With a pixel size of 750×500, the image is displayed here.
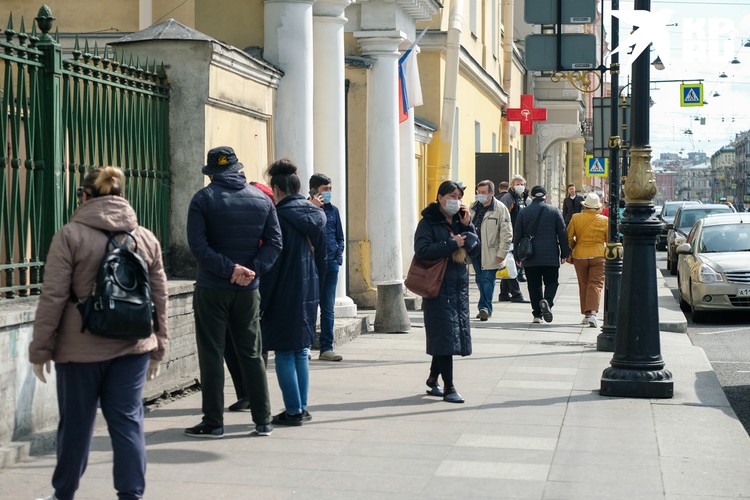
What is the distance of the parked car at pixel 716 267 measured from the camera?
1719cm

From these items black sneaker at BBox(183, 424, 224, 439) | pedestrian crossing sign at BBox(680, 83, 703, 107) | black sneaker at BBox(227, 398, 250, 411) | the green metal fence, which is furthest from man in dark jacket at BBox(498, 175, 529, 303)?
pedestrian crossing sign at BBox(680, 83, 703, 107)

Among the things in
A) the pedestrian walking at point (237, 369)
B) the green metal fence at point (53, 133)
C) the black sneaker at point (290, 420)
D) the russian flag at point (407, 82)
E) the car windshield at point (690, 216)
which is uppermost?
the russian flag at point (407, 82)

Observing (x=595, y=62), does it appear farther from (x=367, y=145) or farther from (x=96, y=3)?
(x=96, y=3)

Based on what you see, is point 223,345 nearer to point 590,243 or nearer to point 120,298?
point 120,298

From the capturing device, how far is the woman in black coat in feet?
30.5

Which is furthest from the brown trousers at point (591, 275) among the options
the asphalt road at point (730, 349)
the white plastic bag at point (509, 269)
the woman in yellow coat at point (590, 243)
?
the white plastic bag at point (509, 269)

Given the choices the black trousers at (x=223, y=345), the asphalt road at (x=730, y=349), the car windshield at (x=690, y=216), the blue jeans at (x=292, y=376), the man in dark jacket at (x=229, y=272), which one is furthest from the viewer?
the car windshield at (x=690, y=216)

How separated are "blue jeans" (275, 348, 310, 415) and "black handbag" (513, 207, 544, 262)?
762cm

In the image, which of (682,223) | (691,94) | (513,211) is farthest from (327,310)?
(691,94)

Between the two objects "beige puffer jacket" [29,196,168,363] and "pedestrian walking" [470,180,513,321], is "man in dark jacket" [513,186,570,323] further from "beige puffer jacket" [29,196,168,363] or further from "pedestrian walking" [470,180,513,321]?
"beige puffer jacket" [29,196,168,363]

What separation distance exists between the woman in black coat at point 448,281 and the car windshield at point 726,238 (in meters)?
10.3

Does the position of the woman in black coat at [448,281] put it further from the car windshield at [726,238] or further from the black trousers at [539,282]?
the car windshield at [726,238]

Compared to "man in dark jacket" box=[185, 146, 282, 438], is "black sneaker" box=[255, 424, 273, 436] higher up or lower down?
lower down

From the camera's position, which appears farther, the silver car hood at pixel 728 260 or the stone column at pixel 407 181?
the stone column at pixel 407 181
